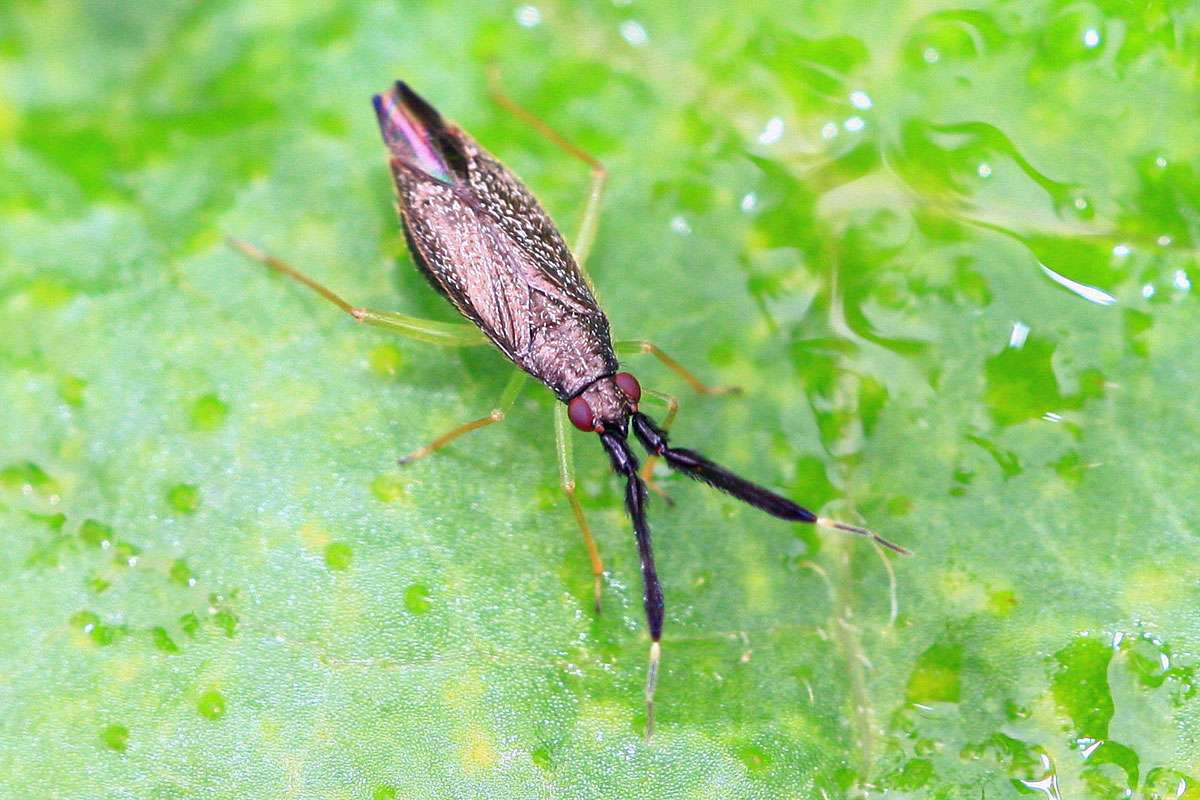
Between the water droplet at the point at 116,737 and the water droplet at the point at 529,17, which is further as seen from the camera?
the water droplet at the point at 529,17

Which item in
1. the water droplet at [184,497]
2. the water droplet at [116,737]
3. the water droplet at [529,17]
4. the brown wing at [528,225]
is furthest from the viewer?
the water droplet at [529,17]

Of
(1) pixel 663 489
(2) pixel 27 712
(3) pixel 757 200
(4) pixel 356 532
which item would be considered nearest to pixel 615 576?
(1) pixel 663 489

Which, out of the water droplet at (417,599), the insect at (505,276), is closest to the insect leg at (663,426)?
the insect at (505,276)

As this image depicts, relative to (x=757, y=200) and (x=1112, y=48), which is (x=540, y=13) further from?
(x=1112, y=48)

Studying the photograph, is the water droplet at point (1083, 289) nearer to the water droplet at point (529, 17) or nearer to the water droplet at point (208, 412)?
the water droplet at point (529, 17)

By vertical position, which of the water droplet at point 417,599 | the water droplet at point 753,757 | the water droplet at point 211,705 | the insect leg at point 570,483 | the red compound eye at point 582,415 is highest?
the red compound eye at point 582,415

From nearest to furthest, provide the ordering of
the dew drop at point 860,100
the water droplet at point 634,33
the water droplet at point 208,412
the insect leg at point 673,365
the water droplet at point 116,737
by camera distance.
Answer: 1. the water droplet at point 116,737
2. the water droplet at point 208,412
3. the insect leg at point 673,365
4. the dew drop at point 860,100
5. the water droplet at point 634,33
